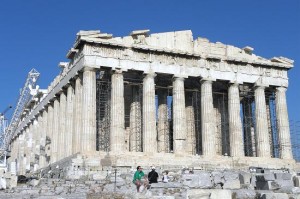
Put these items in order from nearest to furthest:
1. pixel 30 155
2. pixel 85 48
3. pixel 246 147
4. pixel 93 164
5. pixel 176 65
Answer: pixel 93 164
pixel 85 48
pixel 176 65
pixel 246 147
pixel 30 155

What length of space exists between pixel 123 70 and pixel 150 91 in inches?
111

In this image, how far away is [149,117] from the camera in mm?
42562

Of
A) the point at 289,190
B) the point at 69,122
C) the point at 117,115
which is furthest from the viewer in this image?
the point at 69,122

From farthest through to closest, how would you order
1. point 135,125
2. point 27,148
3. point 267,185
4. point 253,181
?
point 27,148, point 135,125, point 253,181, point 267,185

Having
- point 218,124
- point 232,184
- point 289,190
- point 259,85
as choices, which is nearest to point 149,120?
point 218,124

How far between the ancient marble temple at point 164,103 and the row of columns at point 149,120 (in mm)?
81

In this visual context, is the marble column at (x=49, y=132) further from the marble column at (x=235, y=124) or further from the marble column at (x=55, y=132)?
the marble column at (x=235, y=124)

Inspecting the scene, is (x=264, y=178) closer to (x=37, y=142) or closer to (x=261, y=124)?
(x=261, y=124)

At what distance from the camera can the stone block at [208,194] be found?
1999cm

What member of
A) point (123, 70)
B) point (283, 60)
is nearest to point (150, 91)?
point (123, 70)

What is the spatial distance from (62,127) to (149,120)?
905cm

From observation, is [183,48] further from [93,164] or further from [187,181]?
[187,181]

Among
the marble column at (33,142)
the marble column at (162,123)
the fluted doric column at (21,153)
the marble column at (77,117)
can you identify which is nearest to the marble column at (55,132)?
the marble column at (77,117)

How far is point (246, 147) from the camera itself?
52906 mm
